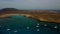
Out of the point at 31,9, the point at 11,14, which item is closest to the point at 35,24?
the point at 31,9

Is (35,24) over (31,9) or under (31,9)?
under

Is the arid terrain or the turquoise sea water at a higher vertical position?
the arid terrain

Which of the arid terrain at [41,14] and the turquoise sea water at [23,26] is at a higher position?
the arid terrain at [41,14]

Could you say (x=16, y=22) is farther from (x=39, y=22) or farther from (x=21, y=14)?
(x=39, y=22)
